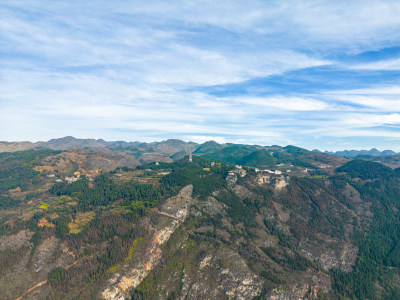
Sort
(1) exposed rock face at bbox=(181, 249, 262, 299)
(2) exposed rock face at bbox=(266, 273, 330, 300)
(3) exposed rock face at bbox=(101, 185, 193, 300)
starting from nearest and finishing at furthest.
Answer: (3) exposed rock face at bbox=(101, 185, 193, 300), (1) exposed rock face at bbox=(181, 249, 262, 299), (2) exposed rock face at bbox=(266, 273, 330, 300)

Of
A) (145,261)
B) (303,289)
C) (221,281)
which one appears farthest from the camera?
(303,289)

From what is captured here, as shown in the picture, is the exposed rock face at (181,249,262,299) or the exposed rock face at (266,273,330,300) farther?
the exposed rock face at (266,273,330,300)

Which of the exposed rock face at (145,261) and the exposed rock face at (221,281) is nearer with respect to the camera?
the exposed rock face at (145,261)

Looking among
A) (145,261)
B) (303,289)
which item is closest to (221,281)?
(145,261)

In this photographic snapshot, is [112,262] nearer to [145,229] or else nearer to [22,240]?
[145,229]

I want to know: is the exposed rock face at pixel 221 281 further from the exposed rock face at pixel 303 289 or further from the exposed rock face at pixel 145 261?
the exposed rock face at pixel 145 261

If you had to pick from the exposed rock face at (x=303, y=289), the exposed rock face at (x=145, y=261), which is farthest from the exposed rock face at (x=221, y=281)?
the exposed rock face at (x=145, y=261)

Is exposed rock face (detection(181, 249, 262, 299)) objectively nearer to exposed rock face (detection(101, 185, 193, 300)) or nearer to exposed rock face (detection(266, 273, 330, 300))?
exposed rock face (detection(266, 273, 330, 300))

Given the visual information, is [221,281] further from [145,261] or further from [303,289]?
[303,289]

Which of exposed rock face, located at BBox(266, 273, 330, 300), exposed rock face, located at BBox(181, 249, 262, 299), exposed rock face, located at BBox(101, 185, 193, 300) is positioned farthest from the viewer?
exposed rock face, located at BBox(266, 273, 330, 300)

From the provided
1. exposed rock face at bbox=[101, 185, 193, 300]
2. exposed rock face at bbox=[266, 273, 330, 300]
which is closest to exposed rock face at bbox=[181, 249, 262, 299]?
exposed rock face at bbox=[266, 273, 330, 300]
